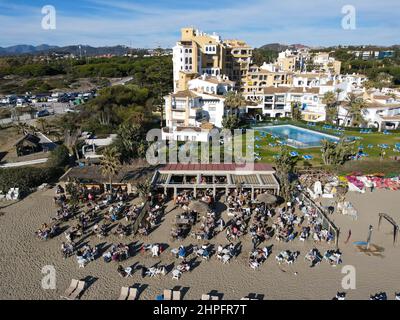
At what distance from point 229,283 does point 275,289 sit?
8.74 ft

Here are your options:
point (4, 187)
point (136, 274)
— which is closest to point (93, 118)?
point (4, 187)

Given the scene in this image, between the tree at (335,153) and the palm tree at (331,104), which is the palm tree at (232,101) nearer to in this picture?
the palm tree at (331,104)

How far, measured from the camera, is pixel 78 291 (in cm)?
1823

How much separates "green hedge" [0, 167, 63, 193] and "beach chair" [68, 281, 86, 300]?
658 inches

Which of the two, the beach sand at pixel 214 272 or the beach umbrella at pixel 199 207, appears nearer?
the beach sand at pixel 214 272

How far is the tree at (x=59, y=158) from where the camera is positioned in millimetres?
36125

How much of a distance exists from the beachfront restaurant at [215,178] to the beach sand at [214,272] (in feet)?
19.1

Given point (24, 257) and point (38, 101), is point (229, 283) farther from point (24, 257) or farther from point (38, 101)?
point (38, 101)

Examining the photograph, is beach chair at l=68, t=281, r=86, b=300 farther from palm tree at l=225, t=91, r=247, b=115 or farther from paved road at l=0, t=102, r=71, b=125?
paved road at l=0, t=102, r=71, b=125

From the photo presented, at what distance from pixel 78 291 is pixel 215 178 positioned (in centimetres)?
1653

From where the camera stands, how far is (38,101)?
88.1m

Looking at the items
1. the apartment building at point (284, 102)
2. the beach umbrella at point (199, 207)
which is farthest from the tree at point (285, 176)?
the apartment building at point (284, 102)

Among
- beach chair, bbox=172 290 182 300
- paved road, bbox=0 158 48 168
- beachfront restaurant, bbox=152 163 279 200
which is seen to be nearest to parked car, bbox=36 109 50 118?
paved road, bbox=0 158 48 168

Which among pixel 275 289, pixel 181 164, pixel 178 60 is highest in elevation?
pixel 178 60
